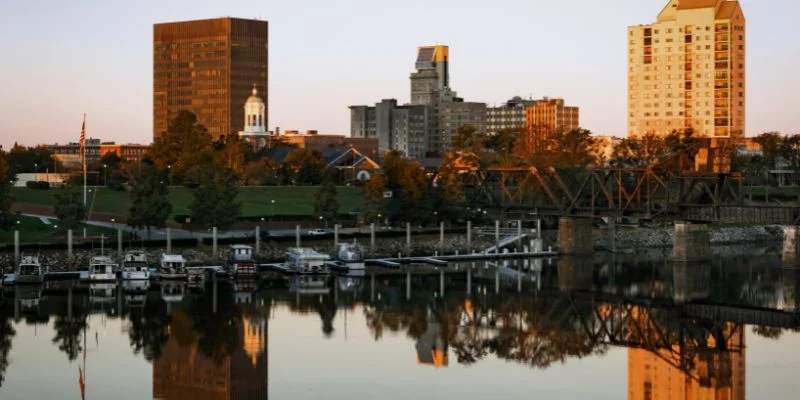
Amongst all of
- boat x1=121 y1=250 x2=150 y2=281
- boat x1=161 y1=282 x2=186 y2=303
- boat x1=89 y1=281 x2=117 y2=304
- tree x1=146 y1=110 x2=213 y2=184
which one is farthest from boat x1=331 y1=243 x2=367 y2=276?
tree x1=146 y1=110 x2=213 y2=184

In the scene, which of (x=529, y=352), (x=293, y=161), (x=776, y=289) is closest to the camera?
(x=529, y=352)

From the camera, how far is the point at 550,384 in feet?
184

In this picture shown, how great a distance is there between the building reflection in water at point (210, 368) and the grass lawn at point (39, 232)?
115ft

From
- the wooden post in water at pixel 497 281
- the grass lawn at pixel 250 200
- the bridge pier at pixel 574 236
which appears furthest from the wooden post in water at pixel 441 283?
the grass lawn at pixel 250 200

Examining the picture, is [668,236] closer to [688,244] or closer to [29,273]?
[688,244]

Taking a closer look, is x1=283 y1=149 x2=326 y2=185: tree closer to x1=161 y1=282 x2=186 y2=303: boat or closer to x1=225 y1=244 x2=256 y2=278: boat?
x1=225 y1=244 x2=256 y2=278: boat

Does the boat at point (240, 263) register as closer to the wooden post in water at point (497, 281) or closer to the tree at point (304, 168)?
the wooden post in water at point (497, 281)

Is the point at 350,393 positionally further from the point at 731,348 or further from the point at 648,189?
the point at 648,189

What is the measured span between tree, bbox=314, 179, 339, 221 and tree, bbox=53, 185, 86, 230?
84.1 feet

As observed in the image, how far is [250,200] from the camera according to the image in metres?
144

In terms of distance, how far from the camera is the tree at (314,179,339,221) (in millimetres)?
122875

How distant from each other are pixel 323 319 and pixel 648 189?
1907 inches

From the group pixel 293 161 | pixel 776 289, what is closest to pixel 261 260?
pixel 776 289

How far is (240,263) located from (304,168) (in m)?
84.2
